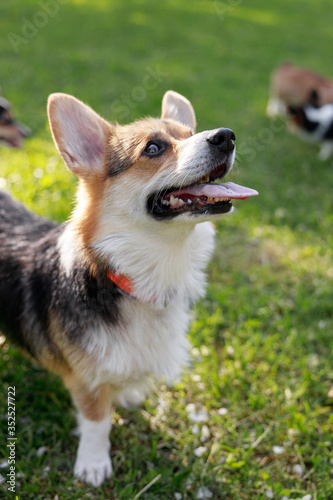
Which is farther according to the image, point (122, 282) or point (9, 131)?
point (9, 131)

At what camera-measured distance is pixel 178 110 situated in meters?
2.62

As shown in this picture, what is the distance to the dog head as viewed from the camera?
6.38ft

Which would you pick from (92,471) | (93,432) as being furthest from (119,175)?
(92,471)

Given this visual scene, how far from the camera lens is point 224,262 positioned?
414cm

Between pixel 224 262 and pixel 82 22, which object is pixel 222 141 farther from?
pixel 82 22

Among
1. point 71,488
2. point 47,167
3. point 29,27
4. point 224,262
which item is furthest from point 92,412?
point 29,27

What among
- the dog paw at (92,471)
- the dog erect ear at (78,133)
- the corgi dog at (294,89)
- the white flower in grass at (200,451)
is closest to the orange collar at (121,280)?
the dog erect ear at (78,133)

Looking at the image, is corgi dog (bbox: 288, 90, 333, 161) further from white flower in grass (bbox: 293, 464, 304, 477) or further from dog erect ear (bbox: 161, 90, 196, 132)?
white flower in grass (bbox: 293, 464, 304, 477)

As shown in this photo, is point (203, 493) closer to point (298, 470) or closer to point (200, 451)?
point (200, 451)

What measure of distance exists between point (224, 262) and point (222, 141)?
2.32m

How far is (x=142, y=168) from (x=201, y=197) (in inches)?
13.8

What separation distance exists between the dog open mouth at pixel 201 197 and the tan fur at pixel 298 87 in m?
5.66

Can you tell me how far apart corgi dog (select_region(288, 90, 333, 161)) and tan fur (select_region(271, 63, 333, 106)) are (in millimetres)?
164

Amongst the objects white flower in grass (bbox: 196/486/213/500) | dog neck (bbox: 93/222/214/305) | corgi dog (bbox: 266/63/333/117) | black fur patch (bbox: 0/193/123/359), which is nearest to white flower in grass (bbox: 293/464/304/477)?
white flower in grass (bbox: 196/486/213/500)
